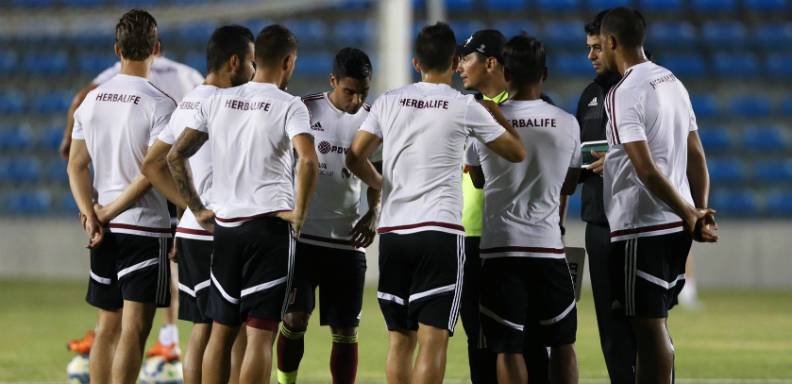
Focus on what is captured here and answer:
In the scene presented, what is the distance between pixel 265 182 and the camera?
613 cm

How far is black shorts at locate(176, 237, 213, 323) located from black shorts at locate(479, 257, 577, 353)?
143 centimetres

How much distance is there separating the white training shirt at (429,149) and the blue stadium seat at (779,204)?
620 inches

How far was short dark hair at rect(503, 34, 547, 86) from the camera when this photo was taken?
620 centimetres

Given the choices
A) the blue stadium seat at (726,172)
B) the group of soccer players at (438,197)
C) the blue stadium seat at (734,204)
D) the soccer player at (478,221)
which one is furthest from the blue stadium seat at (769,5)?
the group of soccer players at (438,197)

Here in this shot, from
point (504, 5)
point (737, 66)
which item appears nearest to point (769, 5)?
point (737, 66)

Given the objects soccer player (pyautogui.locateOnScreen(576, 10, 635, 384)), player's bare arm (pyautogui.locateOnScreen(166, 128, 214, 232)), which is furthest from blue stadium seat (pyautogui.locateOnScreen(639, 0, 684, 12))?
player's bare arm (pyautogui.locateOnScreen(166, 128, 214, 232))

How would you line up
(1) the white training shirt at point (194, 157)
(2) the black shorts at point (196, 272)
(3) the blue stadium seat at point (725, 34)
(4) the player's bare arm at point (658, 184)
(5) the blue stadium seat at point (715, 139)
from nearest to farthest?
(4) the player's bare arm at point (658, 184), (1) the white training shirt at point (194, 157), (2) the black shorts at point (196, 272), (5) the blue stadium seat at point (715, 139), (3) the blue stadium seat at point (725, 34)

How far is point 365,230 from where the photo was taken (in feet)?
22.1

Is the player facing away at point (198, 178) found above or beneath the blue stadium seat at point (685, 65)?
beneath

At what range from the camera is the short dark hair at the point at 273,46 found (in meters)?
6.16

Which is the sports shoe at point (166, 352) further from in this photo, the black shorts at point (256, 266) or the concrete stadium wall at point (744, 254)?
the concrete stadium wall at point (744, 254)

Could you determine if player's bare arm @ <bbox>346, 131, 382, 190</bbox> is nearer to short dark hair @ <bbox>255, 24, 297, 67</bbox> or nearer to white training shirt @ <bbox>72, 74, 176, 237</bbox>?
short dark hair @ <bbox>255, 24, 297, 67</bbox>

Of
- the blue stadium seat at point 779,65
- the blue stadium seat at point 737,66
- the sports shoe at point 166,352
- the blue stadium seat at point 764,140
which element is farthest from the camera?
the blue stadium seat at point 737,66

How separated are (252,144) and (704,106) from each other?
16.6 meters
